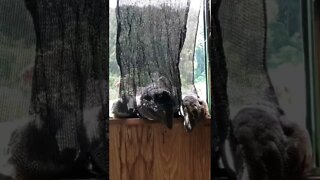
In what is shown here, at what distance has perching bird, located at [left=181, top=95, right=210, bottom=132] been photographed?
196cm

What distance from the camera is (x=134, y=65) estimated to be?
1995mm

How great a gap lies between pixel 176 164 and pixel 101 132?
14.6 inches

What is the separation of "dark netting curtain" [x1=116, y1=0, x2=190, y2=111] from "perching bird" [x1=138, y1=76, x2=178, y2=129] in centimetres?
2

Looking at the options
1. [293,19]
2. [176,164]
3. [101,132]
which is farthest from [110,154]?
[293,19]

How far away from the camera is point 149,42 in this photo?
2.00m

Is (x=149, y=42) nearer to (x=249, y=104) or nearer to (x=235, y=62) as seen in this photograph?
(x=235, y=62)

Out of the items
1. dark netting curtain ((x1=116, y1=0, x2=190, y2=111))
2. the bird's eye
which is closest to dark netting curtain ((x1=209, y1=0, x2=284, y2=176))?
dark netting curtain ((x1=116, y1=0, x2=190, y2=111))

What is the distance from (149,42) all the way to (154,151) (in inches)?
19.3

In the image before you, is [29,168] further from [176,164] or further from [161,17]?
[161,17]

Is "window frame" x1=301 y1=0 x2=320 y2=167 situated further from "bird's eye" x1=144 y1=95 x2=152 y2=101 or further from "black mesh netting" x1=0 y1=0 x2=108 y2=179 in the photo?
"black mesh netting" x1=0 y1=0 x2=108 y2=179

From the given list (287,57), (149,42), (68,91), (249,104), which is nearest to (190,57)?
(149,42)

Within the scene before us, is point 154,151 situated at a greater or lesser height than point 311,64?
lesser

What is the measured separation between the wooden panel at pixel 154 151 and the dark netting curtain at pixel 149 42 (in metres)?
0.17

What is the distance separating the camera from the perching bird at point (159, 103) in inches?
76.6
